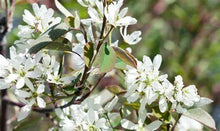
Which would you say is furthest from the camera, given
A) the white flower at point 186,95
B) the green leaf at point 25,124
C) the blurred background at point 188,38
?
the blurred background at point 188,38

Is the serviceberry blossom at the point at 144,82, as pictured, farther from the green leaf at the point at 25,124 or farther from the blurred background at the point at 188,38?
the blurred background at the point at 188,38

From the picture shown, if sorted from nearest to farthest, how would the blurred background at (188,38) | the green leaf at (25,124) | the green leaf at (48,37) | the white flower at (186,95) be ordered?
1. the green leaf at (48,37)
2. the white flower at (186,95)
3. the green leaf at (25,124)
4. the blurred background at (188,38)

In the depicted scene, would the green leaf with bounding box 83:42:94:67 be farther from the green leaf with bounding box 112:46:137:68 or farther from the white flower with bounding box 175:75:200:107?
the white flower with bounding box 175:75:200:107

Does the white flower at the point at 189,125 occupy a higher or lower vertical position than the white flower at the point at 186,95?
lower

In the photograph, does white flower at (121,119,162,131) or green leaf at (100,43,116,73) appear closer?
green leaf at (100,43,116,73)

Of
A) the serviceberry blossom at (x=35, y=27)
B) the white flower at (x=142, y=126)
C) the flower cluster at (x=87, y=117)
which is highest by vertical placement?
the serviceberry blossom at (x=35, y=27)

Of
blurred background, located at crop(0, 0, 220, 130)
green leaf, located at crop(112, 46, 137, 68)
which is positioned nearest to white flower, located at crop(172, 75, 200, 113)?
green leaf, located at crop(112, 46, 137, 68)

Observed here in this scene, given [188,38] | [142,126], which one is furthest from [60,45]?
[188,38]

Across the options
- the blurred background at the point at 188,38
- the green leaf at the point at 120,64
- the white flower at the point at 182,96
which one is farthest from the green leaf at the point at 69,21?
the blurred background at the point at 188,38
